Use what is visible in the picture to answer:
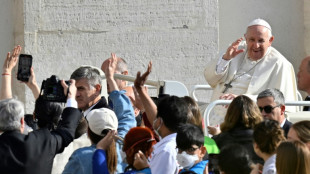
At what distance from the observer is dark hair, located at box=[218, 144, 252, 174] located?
6.46 m

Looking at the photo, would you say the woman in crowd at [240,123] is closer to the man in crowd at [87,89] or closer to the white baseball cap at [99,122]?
the white baseball cap at [99,122]

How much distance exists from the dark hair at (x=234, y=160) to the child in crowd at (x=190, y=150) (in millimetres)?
276

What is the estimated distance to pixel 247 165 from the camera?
6559 mm

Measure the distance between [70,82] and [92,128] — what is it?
19.3 inches

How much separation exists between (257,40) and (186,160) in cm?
311

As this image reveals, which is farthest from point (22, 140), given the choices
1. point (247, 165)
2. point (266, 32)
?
point (266, 32)

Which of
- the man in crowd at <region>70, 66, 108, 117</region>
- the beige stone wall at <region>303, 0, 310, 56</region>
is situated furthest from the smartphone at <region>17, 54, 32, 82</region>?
the beige stone wall at <region>303, 0, 310, 56</region>

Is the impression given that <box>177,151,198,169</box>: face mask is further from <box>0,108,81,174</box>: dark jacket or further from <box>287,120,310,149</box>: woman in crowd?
<box>0,108,81,174</box>: dark jacket

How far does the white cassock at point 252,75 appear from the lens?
9.83 meters

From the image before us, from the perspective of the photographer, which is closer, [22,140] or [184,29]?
[22,140]

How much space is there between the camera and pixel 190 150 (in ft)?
22.3

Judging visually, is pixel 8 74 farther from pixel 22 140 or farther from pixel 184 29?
pixel 184 29

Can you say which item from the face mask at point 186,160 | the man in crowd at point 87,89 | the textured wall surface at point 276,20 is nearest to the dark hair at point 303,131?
the face mask at point 186,160

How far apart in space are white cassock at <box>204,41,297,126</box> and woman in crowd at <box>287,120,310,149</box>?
304cm
